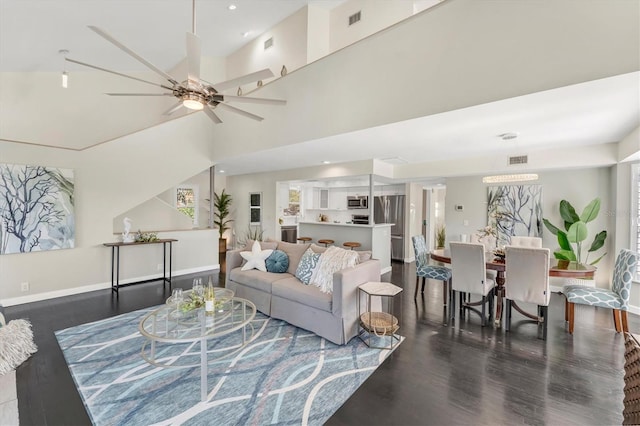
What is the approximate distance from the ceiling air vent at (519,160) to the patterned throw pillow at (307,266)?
14.0ft

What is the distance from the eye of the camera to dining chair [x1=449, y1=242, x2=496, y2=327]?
355 centimetres

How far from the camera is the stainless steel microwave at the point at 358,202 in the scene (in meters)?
8.62

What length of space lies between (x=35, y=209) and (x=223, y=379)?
4.29m

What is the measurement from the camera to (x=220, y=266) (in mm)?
6871

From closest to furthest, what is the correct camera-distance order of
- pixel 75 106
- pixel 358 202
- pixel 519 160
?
pixel 519 160 < pixel 75 106 < pixel 358 202

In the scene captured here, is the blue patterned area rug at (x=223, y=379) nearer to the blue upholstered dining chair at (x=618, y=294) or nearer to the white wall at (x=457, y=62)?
the blue upholstered dining chair at (x=618, y=294)

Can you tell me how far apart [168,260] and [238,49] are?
5229 mm

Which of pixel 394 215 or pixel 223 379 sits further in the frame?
pixel 394 215

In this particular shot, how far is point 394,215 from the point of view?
25.7 ft

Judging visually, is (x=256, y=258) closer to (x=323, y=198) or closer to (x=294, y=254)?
(x=294, y=254)

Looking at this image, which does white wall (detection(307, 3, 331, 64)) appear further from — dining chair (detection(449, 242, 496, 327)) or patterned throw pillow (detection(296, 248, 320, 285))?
dining chair (detection(449, 242, 496, 327))

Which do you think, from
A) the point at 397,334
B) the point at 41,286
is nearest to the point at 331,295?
the point at 397,334

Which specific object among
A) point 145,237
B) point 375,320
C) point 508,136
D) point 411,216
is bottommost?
point 375,320

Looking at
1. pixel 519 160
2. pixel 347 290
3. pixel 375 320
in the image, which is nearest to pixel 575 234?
pixel 519 160
